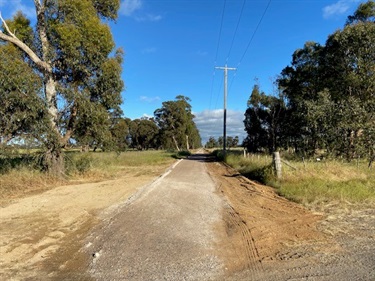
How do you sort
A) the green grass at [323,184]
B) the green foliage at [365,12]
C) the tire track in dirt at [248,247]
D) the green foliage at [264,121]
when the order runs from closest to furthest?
1. the tire track in dirt at [248,247]
2. the green grass at [323,184]
3. the green foliage at [365,12]
4. the green foliage at [264,121]

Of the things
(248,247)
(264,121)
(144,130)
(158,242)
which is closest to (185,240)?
(158,242)

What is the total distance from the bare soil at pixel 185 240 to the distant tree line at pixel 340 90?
10632 mm

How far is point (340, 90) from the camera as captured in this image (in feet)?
73.0

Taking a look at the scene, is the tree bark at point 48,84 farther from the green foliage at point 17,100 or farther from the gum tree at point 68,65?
the green foliage at point 17,100

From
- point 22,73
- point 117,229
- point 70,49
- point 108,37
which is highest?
point 108,37

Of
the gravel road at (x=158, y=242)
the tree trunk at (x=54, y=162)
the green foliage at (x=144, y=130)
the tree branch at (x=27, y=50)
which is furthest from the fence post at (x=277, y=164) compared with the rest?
the green foliage at (x=144, y=130)

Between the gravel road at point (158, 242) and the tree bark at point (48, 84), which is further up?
the tree bark at point (48, 84)

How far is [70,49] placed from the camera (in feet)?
44.1

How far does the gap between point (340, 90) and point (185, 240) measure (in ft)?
68.6

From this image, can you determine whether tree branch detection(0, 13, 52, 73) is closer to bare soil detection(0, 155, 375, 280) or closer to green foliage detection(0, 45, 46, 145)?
green foliage detection(0, 45, 46, 145)

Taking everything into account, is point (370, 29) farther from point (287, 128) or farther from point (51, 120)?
point (51, 120)

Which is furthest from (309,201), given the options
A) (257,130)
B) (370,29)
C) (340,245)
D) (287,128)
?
(257,130)

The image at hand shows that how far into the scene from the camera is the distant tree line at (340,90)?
17422mm

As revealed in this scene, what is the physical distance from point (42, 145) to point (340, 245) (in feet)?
40.6
